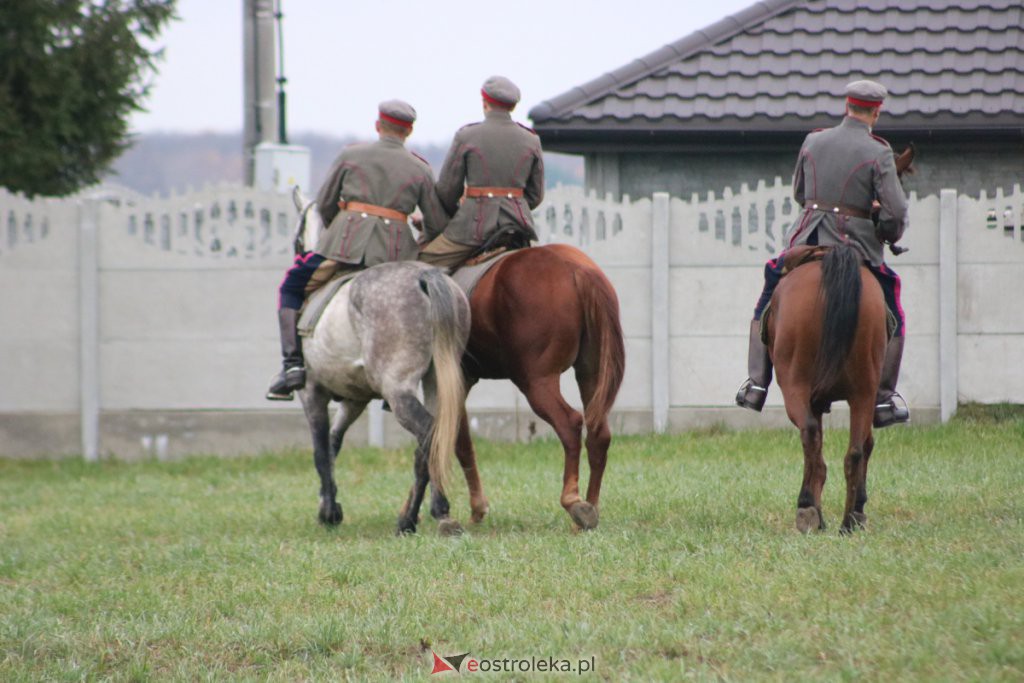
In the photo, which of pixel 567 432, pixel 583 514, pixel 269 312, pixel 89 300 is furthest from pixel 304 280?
pixel 89 300

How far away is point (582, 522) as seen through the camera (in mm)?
8266

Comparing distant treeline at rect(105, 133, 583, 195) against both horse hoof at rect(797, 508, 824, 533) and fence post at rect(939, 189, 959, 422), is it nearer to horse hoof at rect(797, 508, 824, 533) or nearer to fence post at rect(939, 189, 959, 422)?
fence post at rect(939, 189, 959, 422)

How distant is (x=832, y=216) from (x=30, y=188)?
46.1 feet

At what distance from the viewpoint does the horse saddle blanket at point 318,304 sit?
8922 mm

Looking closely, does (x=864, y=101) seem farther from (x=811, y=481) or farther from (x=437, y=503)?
(x=437, y=503)

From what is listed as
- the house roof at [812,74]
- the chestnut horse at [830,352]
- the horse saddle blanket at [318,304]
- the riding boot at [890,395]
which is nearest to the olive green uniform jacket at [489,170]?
the horse saddle blanket at [318,304]

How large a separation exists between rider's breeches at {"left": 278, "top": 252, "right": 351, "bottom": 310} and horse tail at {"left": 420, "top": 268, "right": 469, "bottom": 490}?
1.05 metres

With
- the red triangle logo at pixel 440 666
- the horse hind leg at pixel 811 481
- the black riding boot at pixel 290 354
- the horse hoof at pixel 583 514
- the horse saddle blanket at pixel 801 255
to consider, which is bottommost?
the red triangle logo at pixel 440 666

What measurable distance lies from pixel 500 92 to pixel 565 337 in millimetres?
1655

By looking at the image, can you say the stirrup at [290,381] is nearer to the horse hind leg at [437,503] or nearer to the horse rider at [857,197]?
the horse hind leg at [437,503]

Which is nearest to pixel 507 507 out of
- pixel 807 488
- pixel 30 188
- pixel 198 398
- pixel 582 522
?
pixel 582 522

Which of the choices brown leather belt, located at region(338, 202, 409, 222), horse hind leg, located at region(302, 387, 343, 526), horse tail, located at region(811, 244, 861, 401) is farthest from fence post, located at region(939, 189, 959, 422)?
horse hind leg, located at region(302, 387, 343, 526)

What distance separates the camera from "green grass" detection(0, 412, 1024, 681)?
5398 millimetres

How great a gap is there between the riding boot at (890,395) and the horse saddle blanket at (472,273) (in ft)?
7.20
